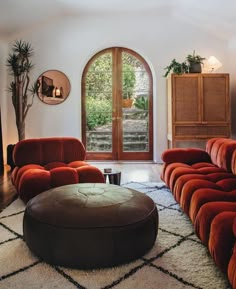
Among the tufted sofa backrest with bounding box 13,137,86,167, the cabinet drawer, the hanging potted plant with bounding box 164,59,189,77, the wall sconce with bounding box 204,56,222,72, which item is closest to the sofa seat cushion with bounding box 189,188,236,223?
the tufted sofa backrest with bounding box 13,137,86,167

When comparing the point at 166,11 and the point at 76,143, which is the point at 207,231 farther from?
the point at 166,11

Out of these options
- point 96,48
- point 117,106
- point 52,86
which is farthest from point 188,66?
point 52,86

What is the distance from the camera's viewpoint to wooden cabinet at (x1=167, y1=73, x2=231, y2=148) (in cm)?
511

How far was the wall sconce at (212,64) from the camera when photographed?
5.40 meters

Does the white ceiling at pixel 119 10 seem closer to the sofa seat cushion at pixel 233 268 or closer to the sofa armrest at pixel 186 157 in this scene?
the sofa armrest at pixel 186 157

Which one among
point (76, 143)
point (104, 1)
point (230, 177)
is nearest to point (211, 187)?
point (230, 177)

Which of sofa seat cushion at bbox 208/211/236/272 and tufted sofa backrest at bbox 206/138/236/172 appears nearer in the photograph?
sofa seat cushion at bbox 208/211/236/272

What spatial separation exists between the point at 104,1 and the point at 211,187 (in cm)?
405

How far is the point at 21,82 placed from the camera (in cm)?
568

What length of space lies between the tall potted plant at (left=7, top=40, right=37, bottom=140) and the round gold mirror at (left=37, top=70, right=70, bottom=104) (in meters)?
0.16

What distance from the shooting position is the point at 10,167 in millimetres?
5246

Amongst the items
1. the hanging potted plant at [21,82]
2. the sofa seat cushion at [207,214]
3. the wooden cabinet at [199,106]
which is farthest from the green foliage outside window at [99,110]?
the sofa seat cushion at [207,214]

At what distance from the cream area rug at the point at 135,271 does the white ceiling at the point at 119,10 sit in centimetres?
393

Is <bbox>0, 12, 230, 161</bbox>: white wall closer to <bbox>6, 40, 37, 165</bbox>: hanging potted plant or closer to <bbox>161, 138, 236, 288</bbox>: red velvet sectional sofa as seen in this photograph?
<bbox>6, 40, 37, 165</bbox>: hanging potted plant
